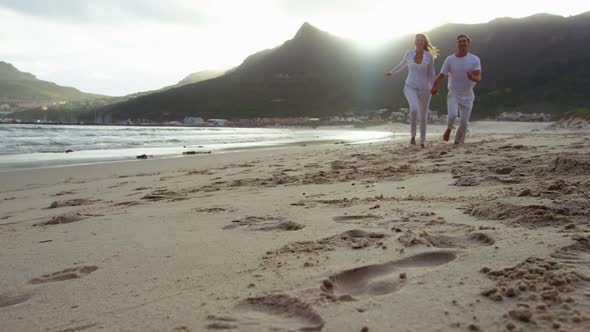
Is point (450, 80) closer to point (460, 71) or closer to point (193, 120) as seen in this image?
point (460, 71)

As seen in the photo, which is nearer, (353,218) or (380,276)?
(380,276)

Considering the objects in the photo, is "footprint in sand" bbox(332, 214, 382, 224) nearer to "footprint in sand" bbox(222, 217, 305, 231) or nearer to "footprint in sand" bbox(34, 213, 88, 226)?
"footprint in sand" bbox(222, 217, 305, 231)

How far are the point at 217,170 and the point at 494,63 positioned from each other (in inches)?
2621

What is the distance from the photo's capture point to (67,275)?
1824 mm

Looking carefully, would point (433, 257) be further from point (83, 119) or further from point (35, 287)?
point (83, 119)

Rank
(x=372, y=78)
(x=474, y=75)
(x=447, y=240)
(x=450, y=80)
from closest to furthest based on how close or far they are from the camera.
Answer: (x=447, y=240)
(x=474, y=75)
(x=450, y=80)
(x=372, y=78)

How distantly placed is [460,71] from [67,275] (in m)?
6.91

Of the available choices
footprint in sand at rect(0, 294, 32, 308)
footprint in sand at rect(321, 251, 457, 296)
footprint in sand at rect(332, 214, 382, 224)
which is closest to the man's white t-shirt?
footprint in sand at rect(332, 214, 382, 224)

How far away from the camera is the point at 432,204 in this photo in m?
2.77

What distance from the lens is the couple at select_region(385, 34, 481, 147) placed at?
711 cm

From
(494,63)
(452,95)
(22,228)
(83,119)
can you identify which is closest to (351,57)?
(494,63)

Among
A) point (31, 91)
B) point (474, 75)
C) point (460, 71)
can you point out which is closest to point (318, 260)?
point (474, 75)

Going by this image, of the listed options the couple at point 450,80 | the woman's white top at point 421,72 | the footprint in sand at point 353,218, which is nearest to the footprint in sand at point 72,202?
the footprint in sand at point 353,218

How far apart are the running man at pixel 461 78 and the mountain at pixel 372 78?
38392 millimetres
